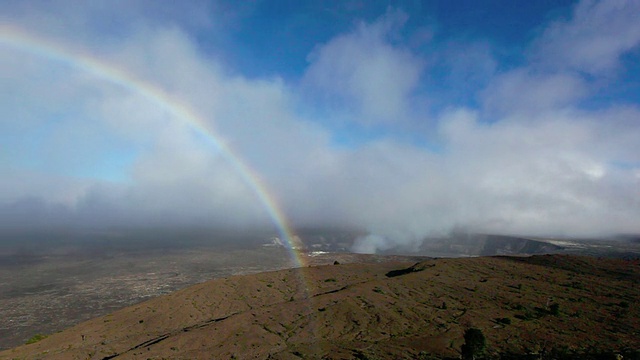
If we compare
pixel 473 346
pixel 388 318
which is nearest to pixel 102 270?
pixel 388 318

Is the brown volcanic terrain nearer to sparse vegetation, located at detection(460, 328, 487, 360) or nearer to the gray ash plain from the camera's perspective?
sparse vegetation, located at detection(460, 328, 487, 360)

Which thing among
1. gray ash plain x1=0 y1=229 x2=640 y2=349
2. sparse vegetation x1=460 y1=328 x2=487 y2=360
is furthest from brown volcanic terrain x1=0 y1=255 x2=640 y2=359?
gray ash plain x1=0 y1=229 x2=640 y2=349

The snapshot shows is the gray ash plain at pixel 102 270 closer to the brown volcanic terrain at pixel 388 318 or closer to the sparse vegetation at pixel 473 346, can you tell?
the brown volcanic terrain at pixel 388 318

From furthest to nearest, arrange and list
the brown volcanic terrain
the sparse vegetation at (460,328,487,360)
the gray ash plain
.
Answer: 1. the gray ash plain
2. the brown volcanic terrain
3. the sparse vegetation at (460,328,487,360)

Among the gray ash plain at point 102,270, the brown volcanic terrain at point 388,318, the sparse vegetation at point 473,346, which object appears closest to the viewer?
the sparse vegetation at point 473,346

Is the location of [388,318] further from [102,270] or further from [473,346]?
[102,270]

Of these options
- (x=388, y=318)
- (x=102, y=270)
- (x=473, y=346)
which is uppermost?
(x=102, y=270)

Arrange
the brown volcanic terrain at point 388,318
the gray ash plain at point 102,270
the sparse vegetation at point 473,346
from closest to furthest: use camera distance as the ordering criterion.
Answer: the sparse vegetation at point 473,346
the brown volcanic terrain at point 388,318
the gray ash plain at point 102,270

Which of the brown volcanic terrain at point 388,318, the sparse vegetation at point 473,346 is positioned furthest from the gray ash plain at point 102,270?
the sparse vegetation at point 473,346

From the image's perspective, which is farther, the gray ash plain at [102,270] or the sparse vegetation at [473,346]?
the gray ash plain at [102,270]
